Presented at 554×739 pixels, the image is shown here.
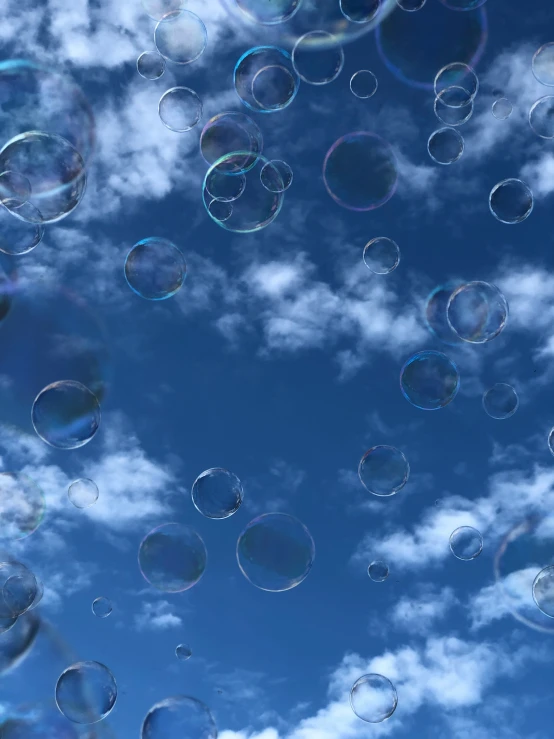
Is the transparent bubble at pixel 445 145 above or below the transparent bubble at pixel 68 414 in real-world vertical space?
above

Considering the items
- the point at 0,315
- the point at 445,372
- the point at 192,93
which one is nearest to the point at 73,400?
the point at 0,315

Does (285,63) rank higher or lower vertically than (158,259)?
higher

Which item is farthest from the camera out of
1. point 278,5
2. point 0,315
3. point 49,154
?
point 0,315

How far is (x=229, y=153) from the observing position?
14.5 meters

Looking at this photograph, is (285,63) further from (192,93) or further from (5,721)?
(5,721)

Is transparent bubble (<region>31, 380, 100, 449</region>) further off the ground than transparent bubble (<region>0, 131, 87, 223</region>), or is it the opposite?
transparent bubble (<region>0, 131, 87, 223</region>)

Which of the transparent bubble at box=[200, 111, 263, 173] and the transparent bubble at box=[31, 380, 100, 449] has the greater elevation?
the transparent bubble at box=[200, 111, 263, 173]

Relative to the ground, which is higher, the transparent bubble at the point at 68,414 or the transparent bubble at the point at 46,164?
the transparent bubble at the point at 46,164

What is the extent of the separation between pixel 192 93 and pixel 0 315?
7.37m

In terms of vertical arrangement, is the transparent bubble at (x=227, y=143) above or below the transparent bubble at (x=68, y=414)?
above

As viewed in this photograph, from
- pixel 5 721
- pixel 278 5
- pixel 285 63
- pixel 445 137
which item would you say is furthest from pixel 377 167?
pixel 5 721

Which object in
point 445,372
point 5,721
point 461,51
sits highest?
point 461,51

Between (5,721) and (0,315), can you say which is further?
(0,315)

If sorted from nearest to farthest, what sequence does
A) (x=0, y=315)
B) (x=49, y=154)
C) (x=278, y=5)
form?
(x=49, y=154) < (x=278, y=5) < (x=0, y=315)
